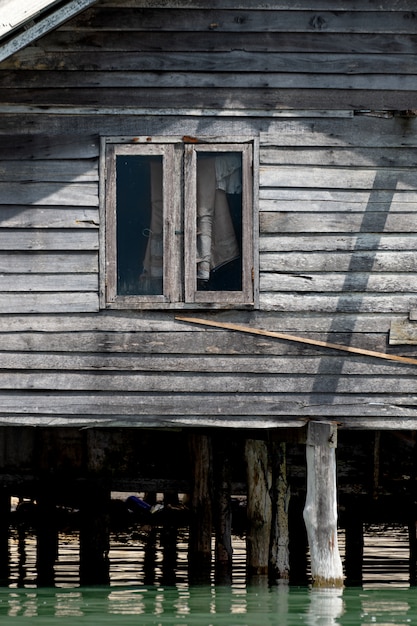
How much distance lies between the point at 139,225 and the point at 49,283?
3.20ft

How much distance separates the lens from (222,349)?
11.6 metres

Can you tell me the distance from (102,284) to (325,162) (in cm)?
233

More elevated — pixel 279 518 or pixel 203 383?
pixel 203 383

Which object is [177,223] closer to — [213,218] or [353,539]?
[213,218]

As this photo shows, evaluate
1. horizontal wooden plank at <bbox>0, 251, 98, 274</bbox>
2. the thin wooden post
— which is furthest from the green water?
horizontal wooden plank at <bbox>0, 251, 98, 274</bbox>

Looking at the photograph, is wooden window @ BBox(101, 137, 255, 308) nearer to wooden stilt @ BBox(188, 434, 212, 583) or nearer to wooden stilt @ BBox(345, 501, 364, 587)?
wooden stilt @ BBox(188, 434, 212, 583)

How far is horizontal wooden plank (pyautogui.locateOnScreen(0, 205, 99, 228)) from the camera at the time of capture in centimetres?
1160

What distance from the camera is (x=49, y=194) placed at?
38.2 ft

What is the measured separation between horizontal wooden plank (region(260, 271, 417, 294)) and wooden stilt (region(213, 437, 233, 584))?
13.2ft

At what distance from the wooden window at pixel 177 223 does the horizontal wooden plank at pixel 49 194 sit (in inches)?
6.3

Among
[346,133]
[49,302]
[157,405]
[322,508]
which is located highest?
[346,133]

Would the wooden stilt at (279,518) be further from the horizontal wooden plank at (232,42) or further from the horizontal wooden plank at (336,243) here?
the horizontal wooden plank at (232,42)

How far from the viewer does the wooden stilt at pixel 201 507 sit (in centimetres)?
1528

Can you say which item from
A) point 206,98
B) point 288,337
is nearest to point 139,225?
point 206,98
